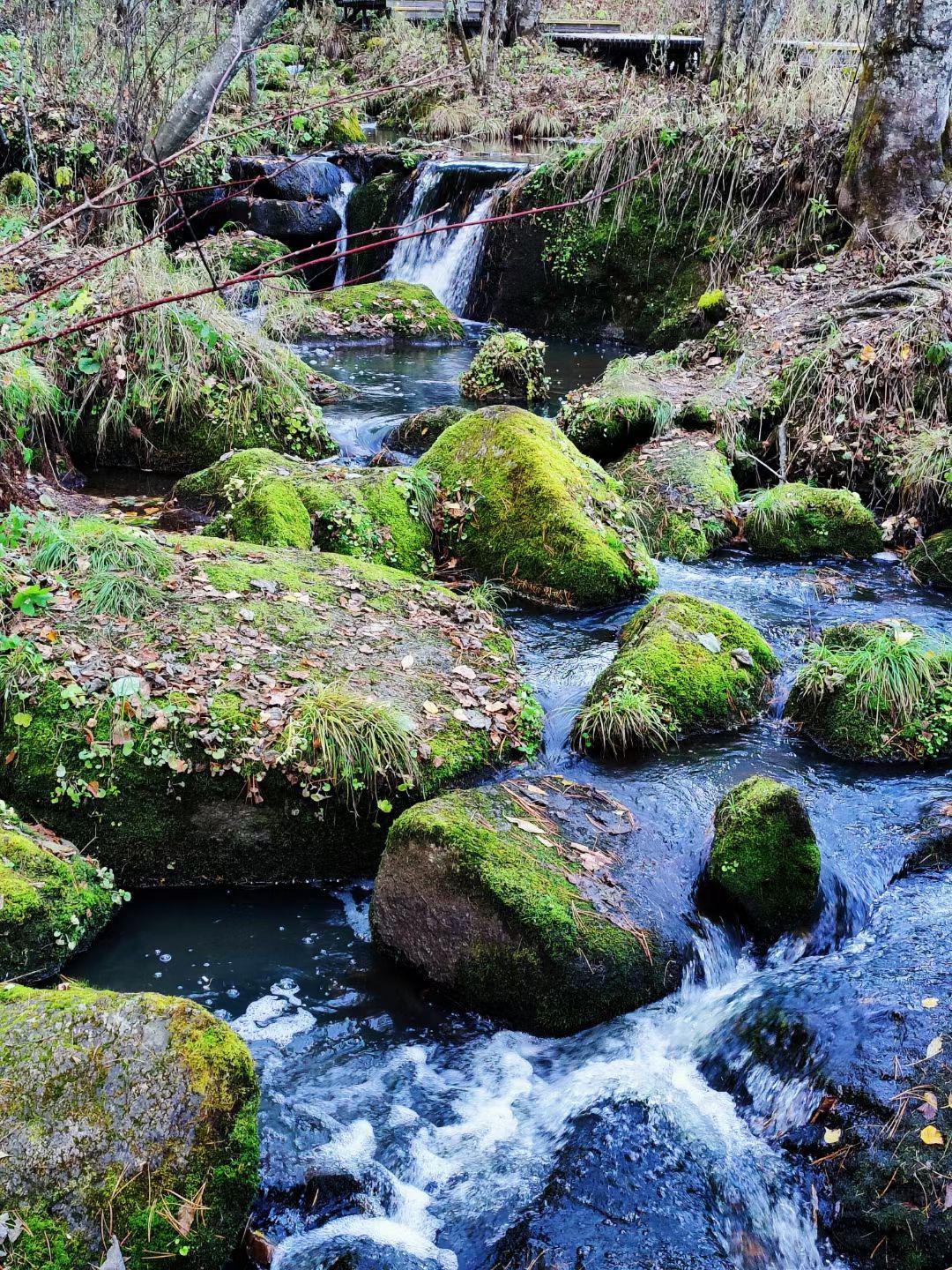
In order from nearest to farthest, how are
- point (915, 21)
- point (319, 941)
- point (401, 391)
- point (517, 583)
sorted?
point (319, 941), point (517, 583), point (915, 21), point (401, 391)

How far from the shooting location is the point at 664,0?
89.5 ft

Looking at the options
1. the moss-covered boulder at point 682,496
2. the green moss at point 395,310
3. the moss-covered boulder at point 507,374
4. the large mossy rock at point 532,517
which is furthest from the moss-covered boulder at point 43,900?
the green moss at point 395,310

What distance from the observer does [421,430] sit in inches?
Result: 364

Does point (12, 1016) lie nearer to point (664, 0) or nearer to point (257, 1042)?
point (257, 1042)

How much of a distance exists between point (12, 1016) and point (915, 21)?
460 inches

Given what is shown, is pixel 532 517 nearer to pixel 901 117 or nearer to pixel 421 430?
pixel 421 430

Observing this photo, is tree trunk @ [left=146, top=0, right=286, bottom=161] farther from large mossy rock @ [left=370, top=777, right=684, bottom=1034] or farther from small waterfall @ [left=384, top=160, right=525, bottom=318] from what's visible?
small waterfall @ [left=384, top=160, right=525, bottom=318]

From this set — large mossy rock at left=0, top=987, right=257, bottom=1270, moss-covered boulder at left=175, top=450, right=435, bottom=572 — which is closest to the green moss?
moss-covered boulder at left=175, top=450, right=435, bottom=572

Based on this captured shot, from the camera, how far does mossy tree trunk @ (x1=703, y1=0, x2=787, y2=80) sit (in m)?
15.3

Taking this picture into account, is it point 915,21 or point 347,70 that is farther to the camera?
point 347,70

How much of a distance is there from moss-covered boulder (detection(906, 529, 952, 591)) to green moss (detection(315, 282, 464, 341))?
7.72 metres

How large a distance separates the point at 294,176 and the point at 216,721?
13.2 m

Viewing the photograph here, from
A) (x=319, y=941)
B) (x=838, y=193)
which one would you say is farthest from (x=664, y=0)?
(x=319, y=941)

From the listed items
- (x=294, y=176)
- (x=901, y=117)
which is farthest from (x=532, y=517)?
(x=294, y=176)
